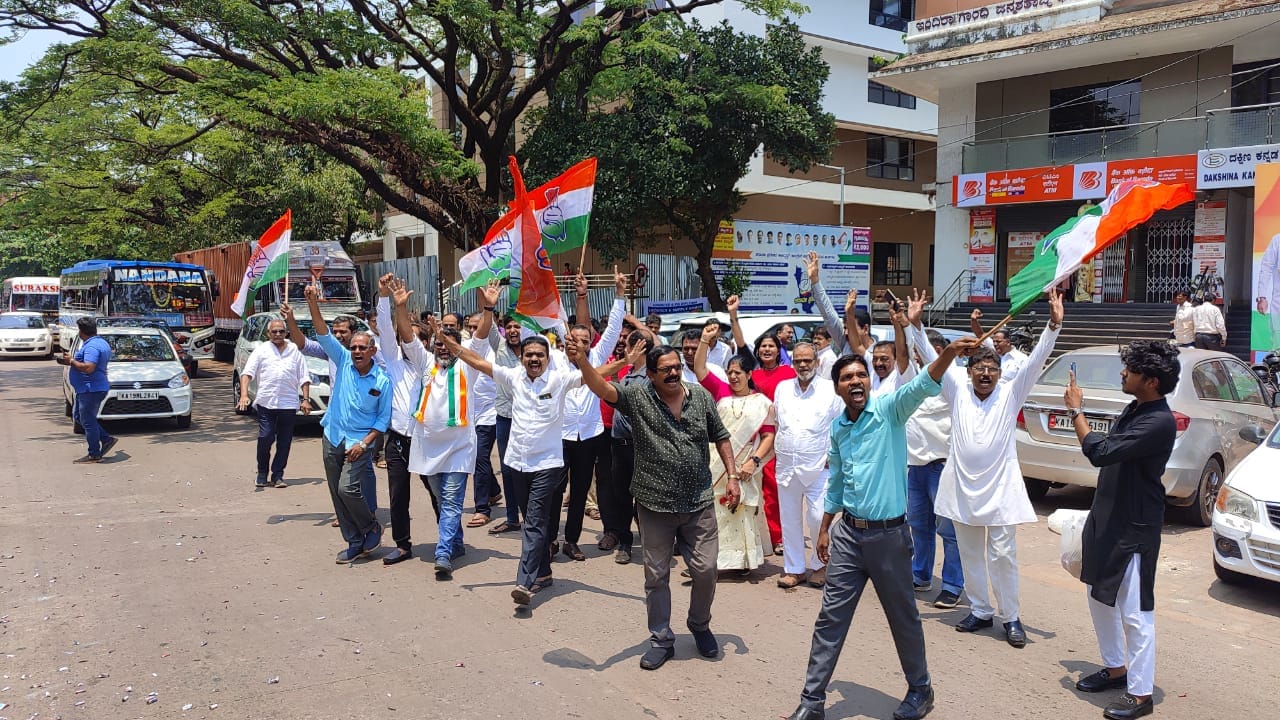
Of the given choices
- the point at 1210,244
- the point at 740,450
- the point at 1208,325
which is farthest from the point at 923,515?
the point at 1210,244

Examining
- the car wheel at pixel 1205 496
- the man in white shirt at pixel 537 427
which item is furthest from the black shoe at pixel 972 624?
the car wheel at pixel 1205 496

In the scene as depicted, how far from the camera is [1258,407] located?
9000 millimetres

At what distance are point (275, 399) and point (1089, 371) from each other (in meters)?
8.41

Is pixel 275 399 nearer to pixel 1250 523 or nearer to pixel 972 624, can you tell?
pixel 972 624

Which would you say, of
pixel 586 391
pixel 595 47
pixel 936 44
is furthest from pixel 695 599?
pixel 936 44

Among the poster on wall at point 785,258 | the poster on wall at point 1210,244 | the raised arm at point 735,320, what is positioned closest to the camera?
the raised arm at point 735,320

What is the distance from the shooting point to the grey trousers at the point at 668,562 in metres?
5.12

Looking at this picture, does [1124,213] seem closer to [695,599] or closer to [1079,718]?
[1079,718]

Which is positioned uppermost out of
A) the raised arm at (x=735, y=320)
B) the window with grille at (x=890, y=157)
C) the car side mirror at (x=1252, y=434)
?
the window with grille at (x=890, y=157)

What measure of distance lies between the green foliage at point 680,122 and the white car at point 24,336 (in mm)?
20508

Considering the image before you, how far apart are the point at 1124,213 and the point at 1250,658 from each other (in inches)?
102

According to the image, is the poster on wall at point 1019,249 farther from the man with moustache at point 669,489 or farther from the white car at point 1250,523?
the man with moustache at point 669,489

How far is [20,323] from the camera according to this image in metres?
31.2

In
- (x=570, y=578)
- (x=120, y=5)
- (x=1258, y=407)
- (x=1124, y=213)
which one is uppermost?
(x=120, y=5)
